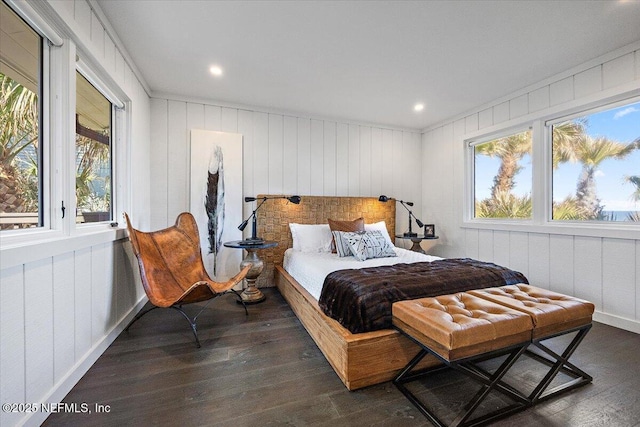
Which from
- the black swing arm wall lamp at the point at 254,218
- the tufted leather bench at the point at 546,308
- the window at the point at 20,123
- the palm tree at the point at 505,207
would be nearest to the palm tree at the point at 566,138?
the palm tree at the point at 505,207

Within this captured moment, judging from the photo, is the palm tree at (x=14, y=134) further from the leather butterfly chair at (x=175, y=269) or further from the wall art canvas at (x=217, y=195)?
the wall art canvas at (x=217, y=195)

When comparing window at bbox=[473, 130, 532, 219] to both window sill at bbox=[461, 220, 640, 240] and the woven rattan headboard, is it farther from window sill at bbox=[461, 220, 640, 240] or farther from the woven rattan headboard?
the woven rattan headboard

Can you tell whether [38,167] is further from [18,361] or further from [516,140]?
[516,140]

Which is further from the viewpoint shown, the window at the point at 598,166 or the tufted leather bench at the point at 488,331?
the window at the point at 598,166

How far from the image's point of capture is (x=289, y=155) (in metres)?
3.92

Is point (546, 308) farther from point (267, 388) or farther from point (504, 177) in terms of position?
point (504, 177)

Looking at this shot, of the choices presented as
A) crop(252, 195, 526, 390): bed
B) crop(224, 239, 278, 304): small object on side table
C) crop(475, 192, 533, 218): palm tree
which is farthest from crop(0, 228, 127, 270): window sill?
crop(475, 192, 533, 218): palm tree

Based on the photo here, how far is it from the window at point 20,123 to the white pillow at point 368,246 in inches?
96.2

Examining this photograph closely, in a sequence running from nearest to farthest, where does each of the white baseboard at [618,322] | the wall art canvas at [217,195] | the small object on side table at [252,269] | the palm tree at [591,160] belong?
the white baseboard at [618,322] < the palm tree at [591,160] < the small object on side table at [252,269] < the wall art canvas at [217,195]

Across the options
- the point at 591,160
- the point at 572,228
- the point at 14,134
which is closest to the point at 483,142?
the point at 591,160

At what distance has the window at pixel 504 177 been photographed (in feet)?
10.9

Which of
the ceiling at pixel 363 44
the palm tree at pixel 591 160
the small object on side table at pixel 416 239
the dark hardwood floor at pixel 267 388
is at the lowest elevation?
the dark hardwood floor at pixel 267 388

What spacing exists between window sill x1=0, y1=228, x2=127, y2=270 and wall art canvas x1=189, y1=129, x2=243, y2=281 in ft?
5.03

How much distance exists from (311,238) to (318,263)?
2.87 feet
